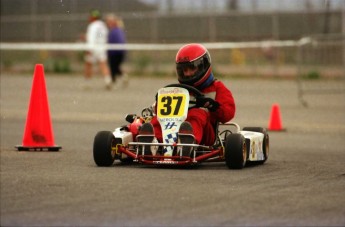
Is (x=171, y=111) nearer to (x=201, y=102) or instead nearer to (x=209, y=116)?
(x=201, y=102)

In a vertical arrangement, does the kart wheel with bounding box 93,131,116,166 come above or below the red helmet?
below

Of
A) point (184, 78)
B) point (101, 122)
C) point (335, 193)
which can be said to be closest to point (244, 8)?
point (101, 122)

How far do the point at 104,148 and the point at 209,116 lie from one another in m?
1.17

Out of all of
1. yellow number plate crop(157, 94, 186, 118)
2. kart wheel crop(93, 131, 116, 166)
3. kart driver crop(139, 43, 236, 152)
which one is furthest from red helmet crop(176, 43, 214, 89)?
kart wheel crop(93, 131, 116, 166)

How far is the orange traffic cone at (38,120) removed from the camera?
12875mm

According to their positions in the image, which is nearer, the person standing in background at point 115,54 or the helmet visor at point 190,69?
the helmet visor at point 190,69

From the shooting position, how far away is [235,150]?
10.7m

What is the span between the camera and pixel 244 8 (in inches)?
1494

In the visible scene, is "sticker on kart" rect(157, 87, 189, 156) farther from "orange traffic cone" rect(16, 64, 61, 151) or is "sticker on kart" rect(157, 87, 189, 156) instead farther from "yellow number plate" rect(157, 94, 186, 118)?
"orange traffic cone" rect(16, 64, 61, 151)

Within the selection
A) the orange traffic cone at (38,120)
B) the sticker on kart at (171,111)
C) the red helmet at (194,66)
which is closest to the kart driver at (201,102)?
the red helmet at (194,66)

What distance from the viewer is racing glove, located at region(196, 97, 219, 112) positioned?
11125mm

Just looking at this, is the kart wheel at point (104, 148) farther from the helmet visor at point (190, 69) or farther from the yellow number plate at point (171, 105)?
the helmet visor at point (190, 69)

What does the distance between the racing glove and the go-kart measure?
0.17 ft

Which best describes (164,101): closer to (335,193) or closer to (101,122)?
(335,193)
